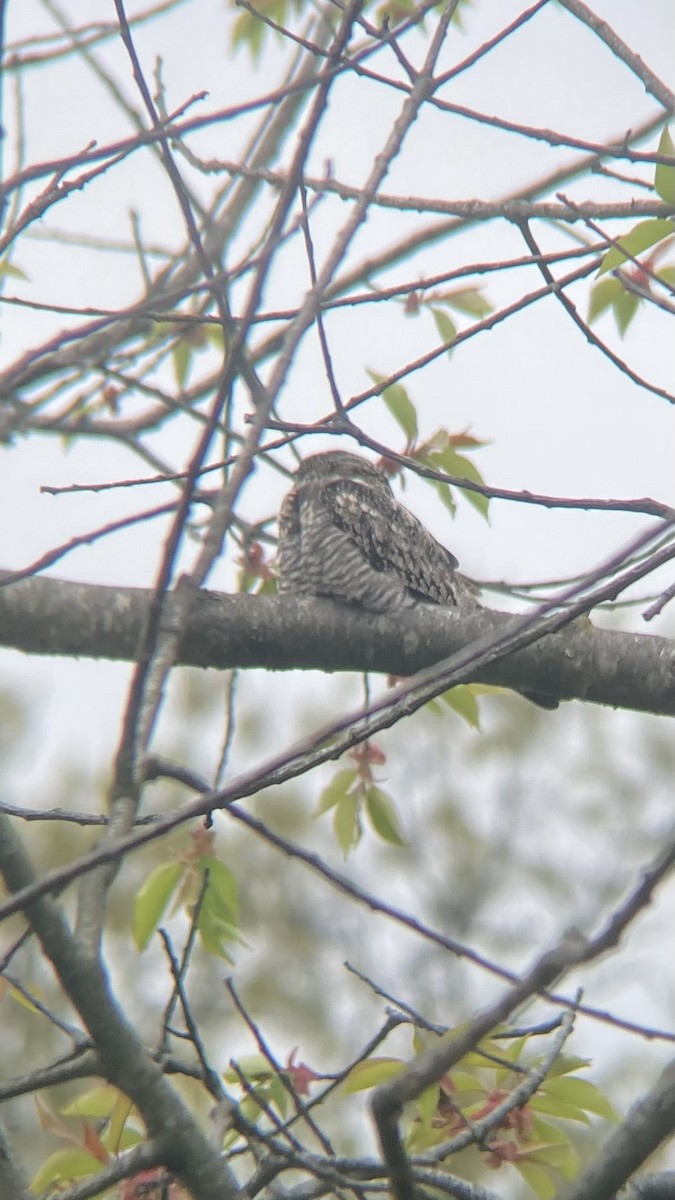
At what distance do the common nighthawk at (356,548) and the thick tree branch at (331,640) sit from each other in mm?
483

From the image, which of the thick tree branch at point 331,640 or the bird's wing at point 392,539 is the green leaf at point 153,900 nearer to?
the thick tree branch at point 331,640

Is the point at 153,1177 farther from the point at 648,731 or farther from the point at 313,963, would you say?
the point at 648,731

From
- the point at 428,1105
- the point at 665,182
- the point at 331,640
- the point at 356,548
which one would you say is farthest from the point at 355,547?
the point at 428,1105

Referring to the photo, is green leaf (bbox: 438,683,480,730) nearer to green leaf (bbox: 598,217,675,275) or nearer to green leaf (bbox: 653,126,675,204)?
green leaf (bbox: 598,217,675,275)

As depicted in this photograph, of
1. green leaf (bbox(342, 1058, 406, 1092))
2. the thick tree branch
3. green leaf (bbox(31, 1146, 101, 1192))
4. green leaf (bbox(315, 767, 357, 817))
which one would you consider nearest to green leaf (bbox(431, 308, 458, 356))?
the thick tree branch

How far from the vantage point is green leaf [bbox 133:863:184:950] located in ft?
7.43

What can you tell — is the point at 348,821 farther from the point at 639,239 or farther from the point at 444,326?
the point at 639,239

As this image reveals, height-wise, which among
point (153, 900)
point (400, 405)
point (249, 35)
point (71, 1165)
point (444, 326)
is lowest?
point (71, 1165)

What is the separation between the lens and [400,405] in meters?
2.89

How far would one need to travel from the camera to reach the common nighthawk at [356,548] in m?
3.75

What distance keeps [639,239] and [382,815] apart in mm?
1338

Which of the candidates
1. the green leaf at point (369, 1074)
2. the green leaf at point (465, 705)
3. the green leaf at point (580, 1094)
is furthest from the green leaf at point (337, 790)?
the green leaf at point (580, 1094)

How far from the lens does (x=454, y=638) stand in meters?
2.98

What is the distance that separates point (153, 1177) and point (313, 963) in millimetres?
13247
